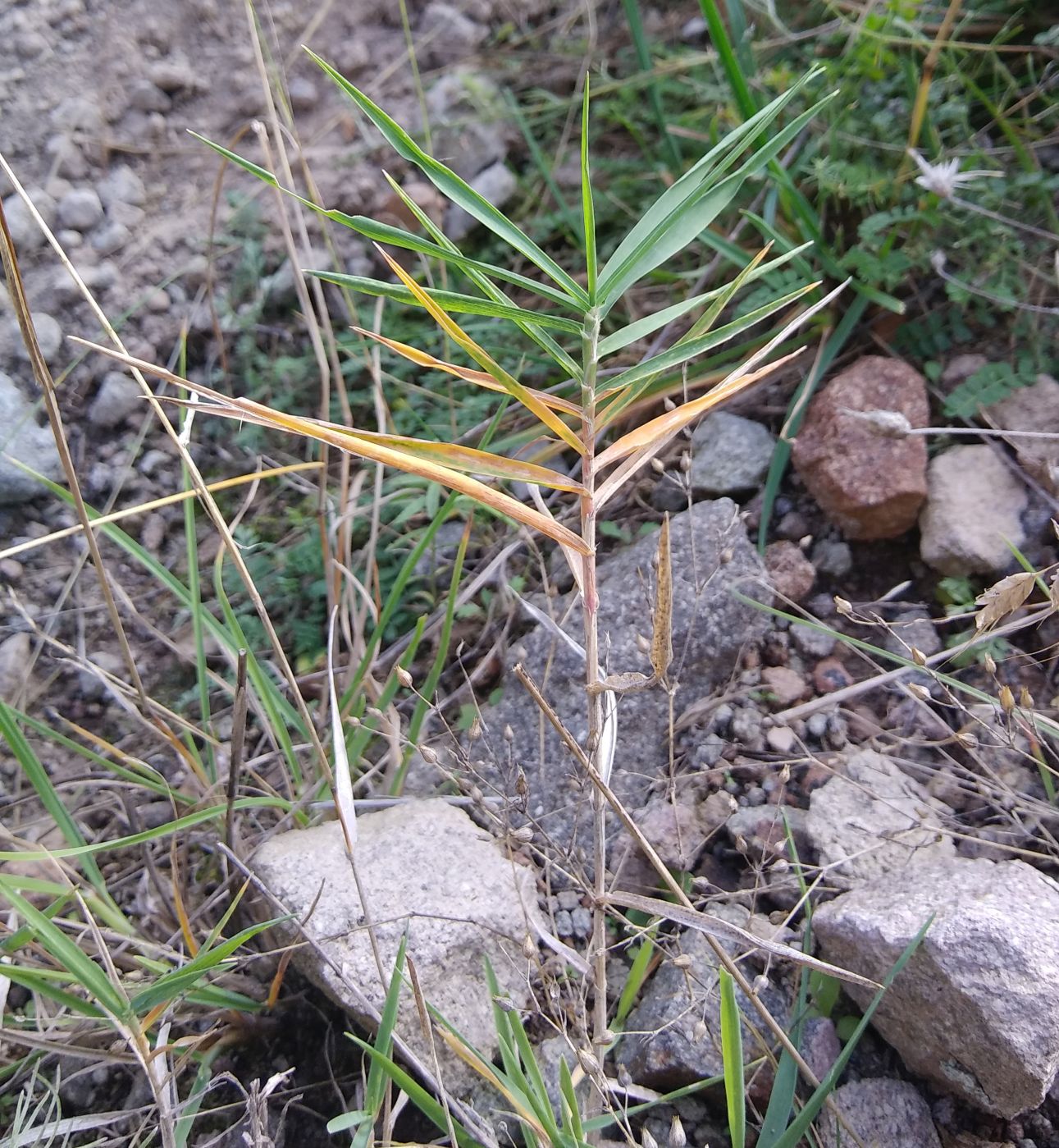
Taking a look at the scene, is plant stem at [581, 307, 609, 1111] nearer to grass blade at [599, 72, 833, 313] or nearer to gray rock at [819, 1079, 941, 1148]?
grass blade at [599, 72, 833, 313]

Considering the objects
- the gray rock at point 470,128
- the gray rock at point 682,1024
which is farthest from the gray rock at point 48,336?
the gray rock at point 682,1024

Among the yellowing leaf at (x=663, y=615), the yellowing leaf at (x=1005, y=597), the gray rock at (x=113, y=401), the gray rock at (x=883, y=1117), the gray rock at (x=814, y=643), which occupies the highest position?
the gray rock at (x=113, y=401)

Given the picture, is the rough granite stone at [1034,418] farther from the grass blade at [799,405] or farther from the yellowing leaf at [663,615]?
the yellowing leaf at [663,615]

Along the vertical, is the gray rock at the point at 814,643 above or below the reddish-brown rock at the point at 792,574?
below

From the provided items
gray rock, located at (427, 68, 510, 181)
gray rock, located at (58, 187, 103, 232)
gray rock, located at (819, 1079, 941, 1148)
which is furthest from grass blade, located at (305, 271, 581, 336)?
gray rock, located at (58, 187, 103, 232)

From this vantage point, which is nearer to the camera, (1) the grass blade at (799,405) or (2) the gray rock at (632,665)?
(2) the gray rock at (632,665)

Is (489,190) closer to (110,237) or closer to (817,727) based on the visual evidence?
(110,237)
